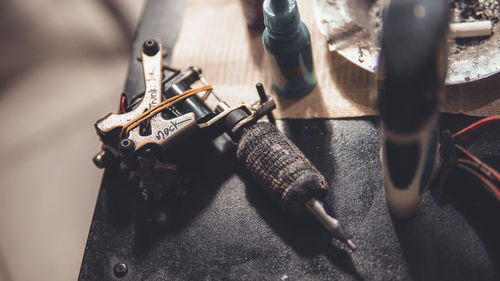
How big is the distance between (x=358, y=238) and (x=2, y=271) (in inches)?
36.6

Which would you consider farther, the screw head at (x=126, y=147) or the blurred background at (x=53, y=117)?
the blurred background at (x=53, y=117)

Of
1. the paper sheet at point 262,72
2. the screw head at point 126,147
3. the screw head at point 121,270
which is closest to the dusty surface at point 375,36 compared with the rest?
the paper sheet at point 262,72

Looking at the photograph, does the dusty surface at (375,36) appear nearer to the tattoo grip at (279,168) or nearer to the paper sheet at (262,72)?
the paper sheet at (262,72)

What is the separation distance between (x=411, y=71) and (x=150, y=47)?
1.24ft

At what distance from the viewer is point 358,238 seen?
54cm

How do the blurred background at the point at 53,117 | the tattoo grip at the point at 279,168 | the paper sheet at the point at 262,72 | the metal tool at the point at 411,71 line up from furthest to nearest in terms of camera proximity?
the blurred background at the point at 53,117
the paper sheet at the point at 262,72
the tattoo grip at the point at 279,168
the metal tool at the point at 411,71

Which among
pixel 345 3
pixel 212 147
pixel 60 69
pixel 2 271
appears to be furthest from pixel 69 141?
pixel 345 3

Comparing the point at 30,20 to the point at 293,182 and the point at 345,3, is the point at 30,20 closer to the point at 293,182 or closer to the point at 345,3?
the point at 345,3

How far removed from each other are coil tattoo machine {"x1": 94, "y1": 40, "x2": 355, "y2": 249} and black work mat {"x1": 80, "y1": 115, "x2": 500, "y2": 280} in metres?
0.04

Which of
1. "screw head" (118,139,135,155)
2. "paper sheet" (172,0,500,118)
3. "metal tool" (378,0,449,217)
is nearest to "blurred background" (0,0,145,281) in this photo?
"paper sheet" (172,0,500,118)

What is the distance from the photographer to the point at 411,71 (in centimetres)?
35

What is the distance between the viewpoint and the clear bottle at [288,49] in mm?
560

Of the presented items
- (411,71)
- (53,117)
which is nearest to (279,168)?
(411,71)

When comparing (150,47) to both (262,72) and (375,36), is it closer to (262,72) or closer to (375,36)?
(262,72)
